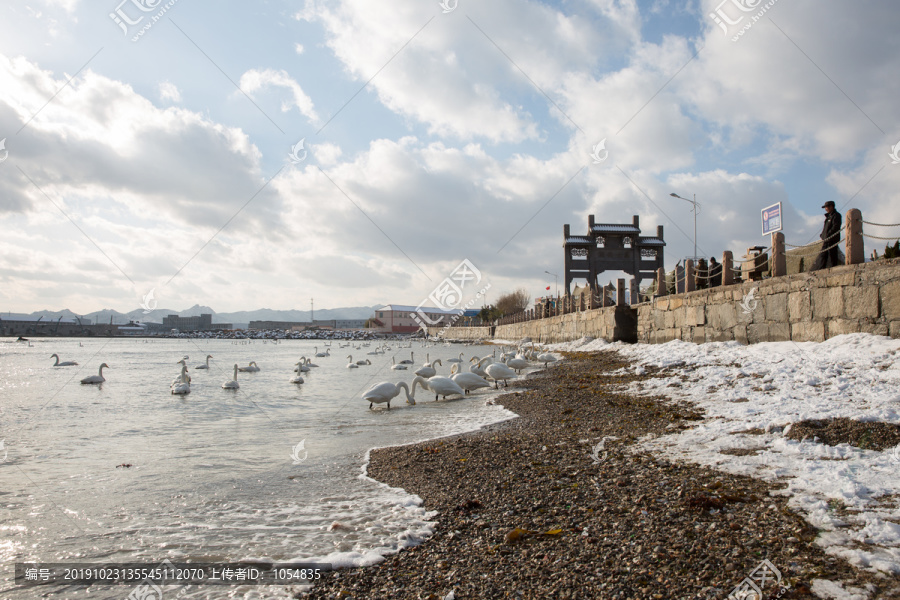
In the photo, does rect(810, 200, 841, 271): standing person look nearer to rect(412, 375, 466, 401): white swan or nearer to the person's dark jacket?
the person's dark jacket

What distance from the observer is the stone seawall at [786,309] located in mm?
8414

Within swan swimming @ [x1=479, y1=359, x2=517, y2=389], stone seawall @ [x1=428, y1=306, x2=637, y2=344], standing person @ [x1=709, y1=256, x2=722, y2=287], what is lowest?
swan swimming @ [x1=479, y1=359, x2=517, y2=389]

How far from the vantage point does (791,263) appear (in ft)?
47.5

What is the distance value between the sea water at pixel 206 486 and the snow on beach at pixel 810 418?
293 centimetres

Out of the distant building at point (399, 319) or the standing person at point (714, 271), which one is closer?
the standing person at point (714, 271)

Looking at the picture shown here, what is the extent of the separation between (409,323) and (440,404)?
13128cm

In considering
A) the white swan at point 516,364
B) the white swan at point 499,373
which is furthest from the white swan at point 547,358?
the white swan at point 499,373

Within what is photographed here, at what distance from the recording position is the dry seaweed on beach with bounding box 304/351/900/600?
2773 millimetres

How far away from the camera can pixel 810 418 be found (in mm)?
5391

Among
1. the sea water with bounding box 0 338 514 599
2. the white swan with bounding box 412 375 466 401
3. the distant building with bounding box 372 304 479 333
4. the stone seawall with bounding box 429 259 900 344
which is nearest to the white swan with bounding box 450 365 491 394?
the white swan with bounding box 412 375 466 401

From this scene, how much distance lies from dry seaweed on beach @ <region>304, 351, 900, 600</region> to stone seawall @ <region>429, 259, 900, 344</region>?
6135 millimetres

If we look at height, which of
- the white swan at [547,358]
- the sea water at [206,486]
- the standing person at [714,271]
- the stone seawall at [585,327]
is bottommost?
the sea water at [206,486]

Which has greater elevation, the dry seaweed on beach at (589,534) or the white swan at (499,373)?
the white swan at (499,373)

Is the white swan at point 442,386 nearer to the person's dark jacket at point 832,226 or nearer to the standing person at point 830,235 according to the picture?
the standing person at point 830,235
